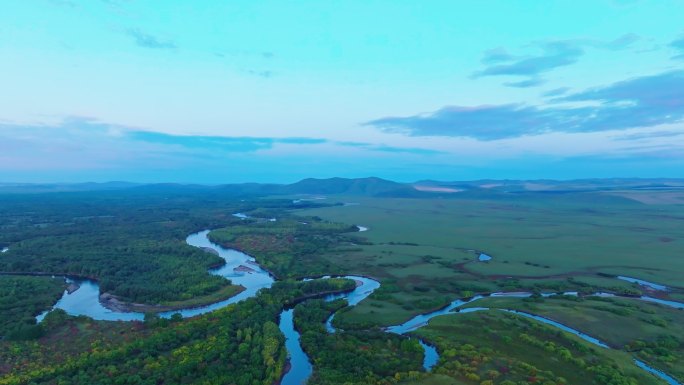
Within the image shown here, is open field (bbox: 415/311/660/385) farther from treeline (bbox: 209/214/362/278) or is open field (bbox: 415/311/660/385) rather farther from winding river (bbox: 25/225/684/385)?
treeline (bbox: 209/214/362/278)

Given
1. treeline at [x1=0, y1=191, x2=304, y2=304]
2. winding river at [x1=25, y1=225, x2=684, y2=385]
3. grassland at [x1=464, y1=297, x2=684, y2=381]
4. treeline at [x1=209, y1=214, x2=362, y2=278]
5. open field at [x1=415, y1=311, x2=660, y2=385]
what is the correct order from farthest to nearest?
treeline at [x1=209, y1=214, x2=362, y2=278] → treeline at [x1=0, y1=191, x2=304, y2=304] → grassland at [x1=464, y1=297, x2=684, y2=381] → winding river at [x1=25, y1=225, x2=684, y2=385] → open field at [x1=415, y1=311, x2=660, y2=385]

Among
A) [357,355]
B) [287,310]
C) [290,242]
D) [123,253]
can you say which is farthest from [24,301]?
[290,242]

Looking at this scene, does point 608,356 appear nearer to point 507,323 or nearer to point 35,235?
point 507,323

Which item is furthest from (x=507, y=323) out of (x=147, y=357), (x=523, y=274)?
(x=147, y=357)

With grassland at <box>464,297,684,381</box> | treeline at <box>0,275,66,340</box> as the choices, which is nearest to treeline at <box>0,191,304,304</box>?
treeline at <box>0,275,66,340</box>

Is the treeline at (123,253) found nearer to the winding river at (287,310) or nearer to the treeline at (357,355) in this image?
the winding river at (287,310)

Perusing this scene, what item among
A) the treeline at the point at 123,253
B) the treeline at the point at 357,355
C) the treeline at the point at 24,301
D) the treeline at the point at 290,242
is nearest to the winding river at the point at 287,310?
the treeline at the point at 357,355

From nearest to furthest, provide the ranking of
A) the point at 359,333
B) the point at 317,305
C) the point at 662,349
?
the point at 662,349 < the point at 359,333 < the point at 317,305
